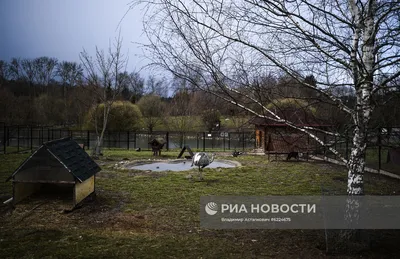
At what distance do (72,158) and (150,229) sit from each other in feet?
8.46

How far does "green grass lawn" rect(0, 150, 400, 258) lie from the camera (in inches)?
161

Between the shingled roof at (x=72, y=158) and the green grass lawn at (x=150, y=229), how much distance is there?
667mm

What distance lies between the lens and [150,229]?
5102 mm

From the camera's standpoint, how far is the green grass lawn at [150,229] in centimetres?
409

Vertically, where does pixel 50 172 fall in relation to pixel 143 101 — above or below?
below

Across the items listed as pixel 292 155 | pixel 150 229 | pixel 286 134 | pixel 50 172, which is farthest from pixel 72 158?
pixel 292 155

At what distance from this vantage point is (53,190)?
7402 mm

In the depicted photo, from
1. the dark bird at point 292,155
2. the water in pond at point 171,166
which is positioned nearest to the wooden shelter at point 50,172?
the water in pond at point 171,166


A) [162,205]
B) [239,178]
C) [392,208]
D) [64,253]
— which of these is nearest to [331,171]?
[239,178]

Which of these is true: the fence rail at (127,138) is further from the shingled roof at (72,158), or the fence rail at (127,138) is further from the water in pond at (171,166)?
the shingled roof at (72,158)

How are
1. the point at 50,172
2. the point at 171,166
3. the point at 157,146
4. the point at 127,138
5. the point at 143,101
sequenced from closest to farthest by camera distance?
the point at 50,172 → the point at 171,166 → the point at 157,146 → the point at 127,138 → the point at 143,101

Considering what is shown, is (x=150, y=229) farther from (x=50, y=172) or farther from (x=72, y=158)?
(x=72, y=158)

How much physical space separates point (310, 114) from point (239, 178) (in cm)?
612

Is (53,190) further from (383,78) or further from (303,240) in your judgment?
(383,78)
